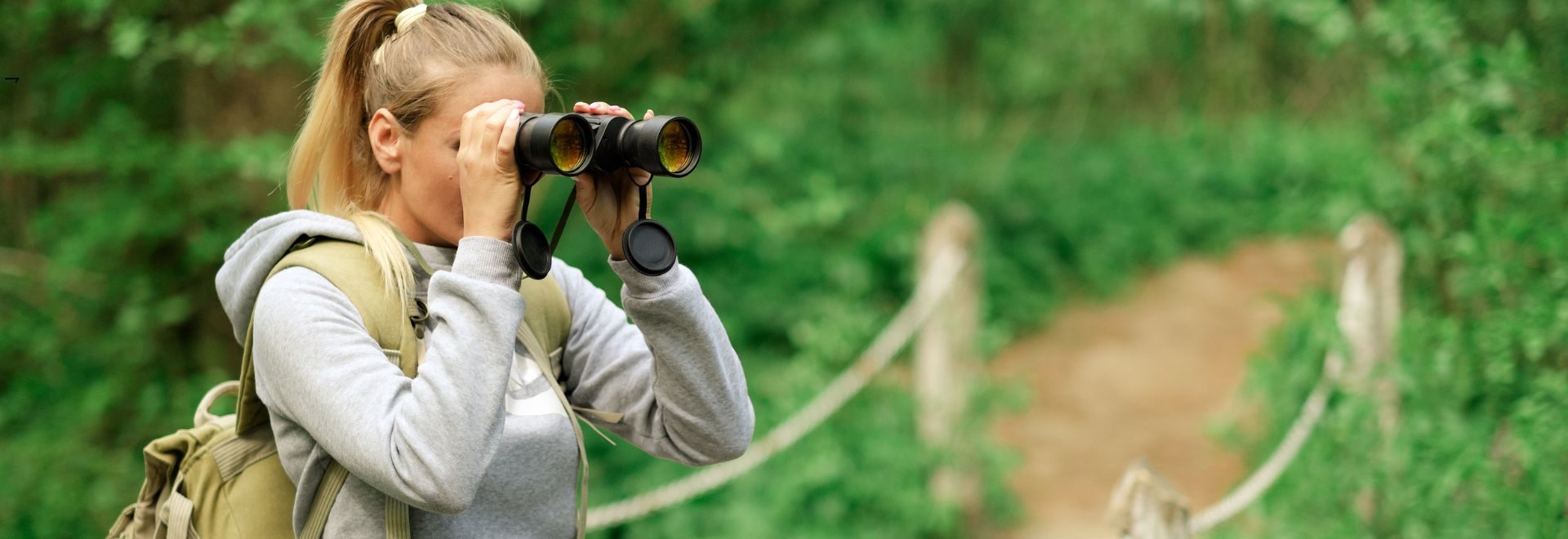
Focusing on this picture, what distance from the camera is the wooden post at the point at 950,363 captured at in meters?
4.95

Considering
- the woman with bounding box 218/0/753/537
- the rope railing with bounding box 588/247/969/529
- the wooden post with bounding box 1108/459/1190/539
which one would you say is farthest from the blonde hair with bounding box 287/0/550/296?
the rope railing with bounding box 588/247/969/529

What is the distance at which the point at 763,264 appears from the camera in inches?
235

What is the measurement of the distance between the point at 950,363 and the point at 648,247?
362 cm

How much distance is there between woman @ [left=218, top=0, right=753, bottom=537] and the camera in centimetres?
134

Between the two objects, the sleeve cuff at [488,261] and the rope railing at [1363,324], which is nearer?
the sleeve cuff at [488,261]

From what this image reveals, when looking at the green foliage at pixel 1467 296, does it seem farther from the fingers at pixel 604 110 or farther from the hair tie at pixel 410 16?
the hair tie at pixel 410 16

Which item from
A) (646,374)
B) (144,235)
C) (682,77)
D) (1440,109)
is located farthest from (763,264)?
(646,374)

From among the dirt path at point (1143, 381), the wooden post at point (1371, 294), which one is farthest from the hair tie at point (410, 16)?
the dirt path at point (1143, 381)

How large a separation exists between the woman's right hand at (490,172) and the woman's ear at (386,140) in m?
0.16

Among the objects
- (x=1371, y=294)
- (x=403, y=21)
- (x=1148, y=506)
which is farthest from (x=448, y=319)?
(x=1371, y=294)

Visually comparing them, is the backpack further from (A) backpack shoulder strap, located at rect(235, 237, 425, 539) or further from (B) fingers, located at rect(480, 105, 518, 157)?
(B) fingers, located at rect(480, 105, 518, 157)

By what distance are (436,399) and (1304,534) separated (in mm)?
2883

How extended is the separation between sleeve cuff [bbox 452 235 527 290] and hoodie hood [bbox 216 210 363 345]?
0.57 ft

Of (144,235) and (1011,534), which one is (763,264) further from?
(144,235)
